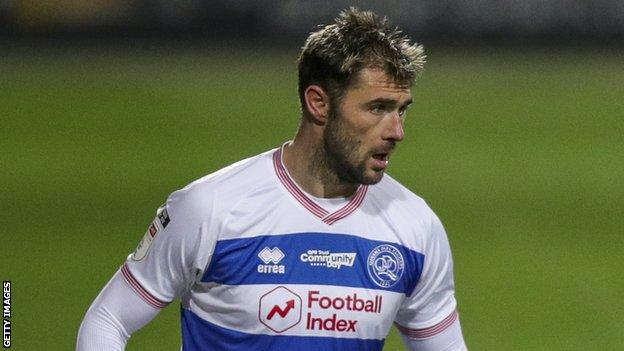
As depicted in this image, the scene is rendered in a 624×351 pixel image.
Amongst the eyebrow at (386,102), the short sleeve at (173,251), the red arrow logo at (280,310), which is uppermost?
the eyebrow at (386,102)

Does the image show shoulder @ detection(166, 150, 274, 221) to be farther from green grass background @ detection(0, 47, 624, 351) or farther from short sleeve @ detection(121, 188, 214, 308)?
Result: green grass background @ detection(0, 47, 624, 351)

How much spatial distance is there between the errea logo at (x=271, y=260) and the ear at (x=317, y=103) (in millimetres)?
462

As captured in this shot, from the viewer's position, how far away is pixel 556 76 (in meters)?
17.1

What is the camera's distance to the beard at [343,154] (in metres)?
4.62

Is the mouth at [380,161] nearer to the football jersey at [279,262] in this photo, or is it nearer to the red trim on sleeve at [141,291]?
the football jersey at [279,262]

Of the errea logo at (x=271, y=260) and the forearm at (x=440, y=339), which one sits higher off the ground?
the errea logo at (x=271, y=260)

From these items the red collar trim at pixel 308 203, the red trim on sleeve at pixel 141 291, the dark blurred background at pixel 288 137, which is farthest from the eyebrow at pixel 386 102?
the dark blurred background at pixel 288 137

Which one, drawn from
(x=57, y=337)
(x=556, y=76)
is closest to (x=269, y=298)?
(x=57, y=337)

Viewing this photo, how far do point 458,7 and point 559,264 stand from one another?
19.7 feet

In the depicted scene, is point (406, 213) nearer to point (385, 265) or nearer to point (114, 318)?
point (385, 265)

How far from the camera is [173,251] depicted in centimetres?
459

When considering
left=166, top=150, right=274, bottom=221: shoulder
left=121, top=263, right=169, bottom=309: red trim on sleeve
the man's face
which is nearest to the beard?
the man's face

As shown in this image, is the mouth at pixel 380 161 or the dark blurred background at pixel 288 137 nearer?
the mouth at pixel 380 161

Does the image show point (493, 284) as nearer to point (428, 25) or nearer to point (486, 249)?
point (486, 249)
